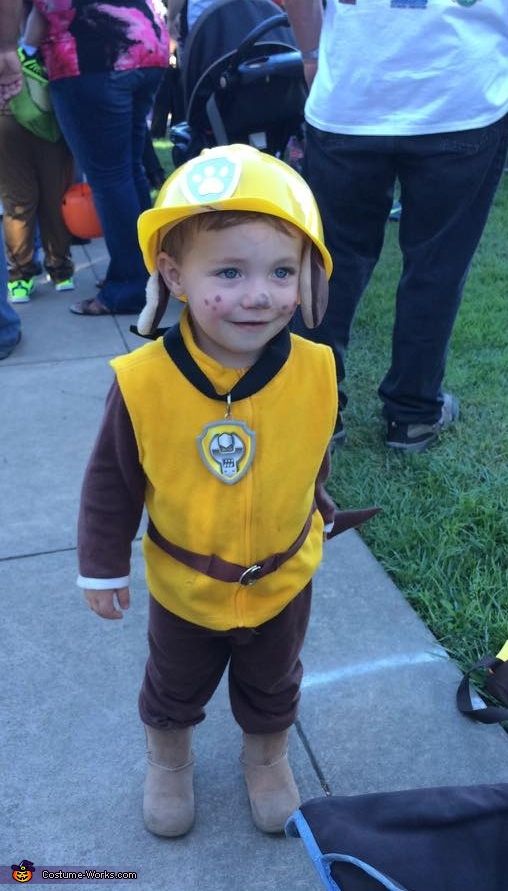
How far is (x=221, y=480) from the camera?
5.19 feet

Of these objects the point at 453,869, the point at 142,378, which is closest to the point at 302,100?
the point at 142,378

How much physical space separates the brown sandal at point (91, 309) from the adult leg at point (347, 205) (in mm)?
2010

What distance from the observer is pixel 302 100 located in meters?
4.52

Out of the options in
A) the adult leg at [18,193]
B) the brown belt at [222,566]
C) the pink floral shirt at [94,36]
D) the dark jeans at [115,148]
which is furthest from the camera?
the adult leg at [18,193]

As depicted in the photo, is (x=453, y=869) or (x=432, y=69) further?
(x=432, y=69)

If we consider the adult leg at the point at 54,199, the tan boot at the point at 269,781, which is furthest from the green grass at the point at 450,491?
the adult leg at the point at 54,199

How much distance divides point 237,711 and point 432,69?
197 cm

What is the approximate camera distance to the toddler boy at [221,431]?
4.73 ft

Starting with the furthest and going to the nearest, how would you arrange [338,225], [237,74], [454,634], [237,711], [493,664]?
[237,74], [338,225], [454,634], [493,664], [237,711]

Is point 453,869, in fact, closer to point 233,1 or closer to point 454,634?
point 454,634

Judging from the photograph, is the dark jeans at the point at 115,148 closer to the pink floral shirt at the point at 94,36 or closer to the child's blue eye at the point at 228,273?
the pink floral shirt at the point at 94,36

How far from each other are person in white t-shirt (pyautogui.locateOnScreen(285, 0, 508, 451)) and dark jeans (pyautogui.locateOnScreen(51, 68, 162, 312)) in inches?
61.7

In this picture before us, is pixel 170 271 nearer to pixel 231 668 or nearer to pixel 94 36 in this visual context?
pixel 231 668

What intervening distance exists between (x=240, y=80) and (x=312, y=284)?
3116 millimetres
